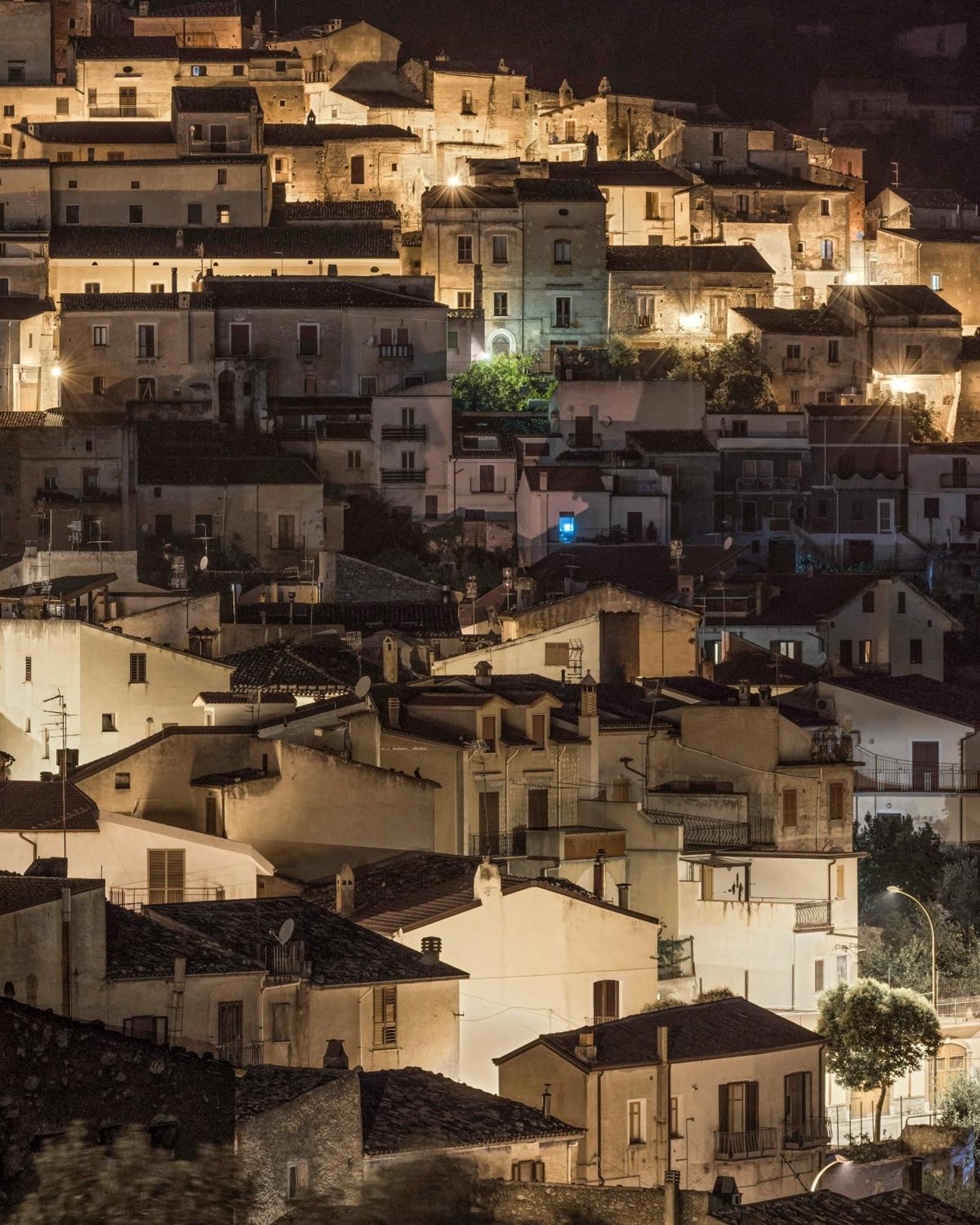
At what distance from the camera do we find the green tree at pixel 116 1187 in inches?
584

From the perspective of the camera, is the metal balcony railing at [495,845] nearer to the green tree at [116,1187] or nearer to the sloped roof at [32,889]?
the sloped roof at [32,889]

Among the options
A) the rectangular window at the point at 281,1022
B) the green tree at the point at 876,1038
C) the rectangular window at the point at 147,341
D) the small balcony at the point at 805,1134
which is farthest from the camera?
the rectangular window at the point at 147,341

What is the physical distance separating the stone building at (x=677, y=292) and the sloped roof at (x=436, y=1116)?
42689mm

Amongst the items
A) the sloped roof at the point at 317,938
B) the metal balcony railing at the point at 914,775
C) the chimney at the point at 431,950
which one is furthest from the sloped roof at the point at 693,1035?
the metal balcony railing at the point at 914,775

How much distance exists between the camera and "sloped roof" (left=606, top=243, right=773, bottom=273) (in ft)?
211

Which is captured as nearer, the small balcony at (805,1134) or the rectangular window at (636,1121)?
the rectangular window at (636,1121)

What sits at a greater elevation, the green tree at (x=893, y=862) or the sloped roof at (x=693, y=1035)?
the sloped roof at (x=693, y=1035)

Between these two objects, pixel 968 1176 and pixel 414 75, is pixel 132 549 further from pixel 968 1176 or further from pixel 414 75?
pixel 414 75

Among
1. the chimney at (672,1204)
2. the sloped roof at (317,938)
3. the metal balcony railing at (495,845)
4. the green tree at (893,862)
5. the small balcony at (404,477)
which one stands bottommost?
the green tree at (893,862)

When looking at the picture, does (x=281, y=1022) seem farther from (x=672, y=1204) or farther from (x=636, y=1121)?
(x=672, y=1204)

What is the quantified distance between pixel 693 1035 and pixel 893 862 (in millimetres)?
12885

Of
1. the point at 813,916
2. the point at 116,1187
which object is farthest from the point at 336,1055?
the point at 813,916

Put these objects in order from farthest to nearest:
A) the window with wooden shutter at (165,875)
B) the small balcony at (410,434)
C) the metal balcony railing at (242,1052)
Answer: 1. the small balcony at (410,434)
2. the window with wooden shutter at (165,875)
3. the metal balcony railing at (242,1052)

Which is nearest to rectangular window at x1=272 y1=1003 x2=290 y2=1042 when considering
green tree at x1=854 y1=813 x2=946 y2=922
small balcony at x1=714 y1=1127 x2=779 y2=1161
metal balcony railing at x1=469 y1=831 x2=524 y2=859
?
small balcony at x1=714 y1=1127 x2=779 y2=1161
